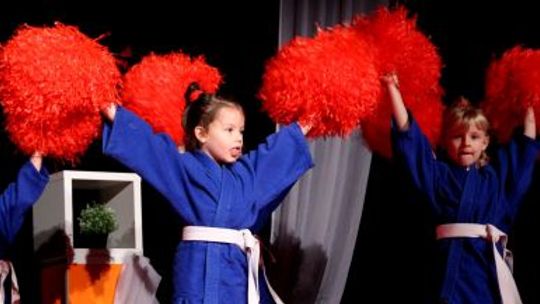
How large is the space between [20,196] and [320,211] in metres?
1.12

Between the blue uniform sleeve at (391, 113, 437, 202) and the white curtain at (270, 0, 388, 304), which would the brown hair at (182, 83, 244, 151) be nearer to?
the blue uniform sleeve at (391, 113, 437, 202)

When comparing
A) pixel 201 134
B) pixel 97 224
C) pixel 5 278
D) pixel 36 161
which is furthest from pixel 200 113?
pixel 5 278

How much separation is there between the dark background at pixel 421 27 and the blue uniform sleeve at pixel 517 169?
0.55 m

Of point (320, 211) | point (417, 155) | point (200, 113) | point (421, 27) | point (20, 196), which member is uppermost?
point (421, 27)

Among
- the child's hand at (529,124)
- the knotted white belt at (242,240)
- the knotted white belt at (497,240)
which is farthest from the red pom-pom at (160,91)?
the child's hand at (529,124)

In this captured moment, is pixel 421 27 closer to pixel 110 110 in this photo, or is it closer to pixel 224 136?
pixel 224 136

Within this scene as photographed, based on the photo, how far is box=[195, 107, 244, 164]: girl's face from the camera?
2246 mm

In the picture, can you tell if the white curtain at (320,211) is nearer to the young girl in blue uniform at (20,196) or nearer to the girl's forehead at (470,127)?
the girl's forehead at (470,127)

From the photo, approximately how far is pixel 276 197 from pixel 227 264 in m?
0.24

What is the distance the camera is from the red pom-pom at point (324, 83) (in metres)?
2.22

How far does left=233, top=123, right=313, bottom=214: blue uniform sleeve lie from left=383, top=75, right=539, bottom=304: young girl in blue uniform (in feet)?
0.97

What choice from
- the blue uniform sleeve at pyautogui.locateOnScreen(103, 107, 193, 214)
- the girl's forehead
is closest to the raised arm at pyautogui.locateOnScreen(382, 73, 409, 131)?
the girl's forehead

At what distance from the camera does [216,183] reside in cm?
217

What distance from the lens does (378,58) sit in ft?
7.66
